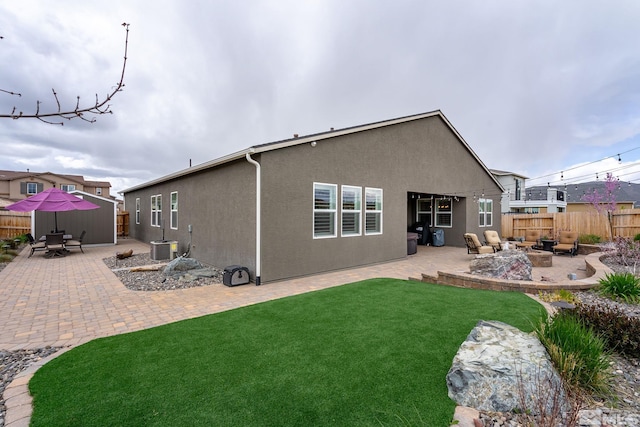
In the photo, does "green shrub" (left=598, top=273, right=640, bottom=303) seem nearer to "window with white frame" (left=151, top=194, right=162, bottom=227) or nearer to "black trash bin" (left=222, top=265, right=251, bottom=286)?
"black trash bin" (left=222, top=265, right=251, bottom=286)

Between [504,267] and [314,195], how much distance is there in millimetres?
5081

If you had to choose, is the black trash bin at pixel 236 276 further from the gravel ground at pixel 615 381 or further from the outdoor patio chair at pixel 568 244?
the outdoor patio chair at pixel 568 244

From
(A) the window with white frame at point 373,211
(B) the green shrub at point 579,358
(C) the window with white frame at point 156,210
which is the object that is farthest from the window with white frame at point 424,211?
(C) the window with white frame at point 156,210

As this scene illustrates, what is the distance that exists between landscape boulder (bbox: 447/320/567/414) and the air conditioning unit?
1093 centimetres

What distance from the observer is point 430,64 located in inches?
456

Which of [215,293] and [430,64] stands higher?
[430,64]

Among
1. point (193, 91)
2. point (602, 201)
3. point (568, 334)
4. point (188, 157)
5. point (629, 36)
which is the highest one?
point (629, 36)

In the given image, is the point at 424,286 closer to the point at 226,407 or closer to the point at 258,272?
the point at 258,272

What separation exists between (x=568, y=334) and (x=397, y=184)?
7.97 meters

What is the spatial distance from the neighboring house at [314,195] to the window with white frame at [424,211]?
5.80ft

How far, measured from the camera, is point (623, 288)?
5.48 meters

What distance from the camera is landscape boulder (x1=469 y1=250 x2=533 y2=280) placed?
22.7 ft

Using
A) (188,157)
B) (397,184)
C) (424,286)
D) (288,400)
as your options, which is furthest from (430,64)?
(188,157)

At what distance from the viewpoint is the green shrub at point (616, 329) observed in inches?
131
